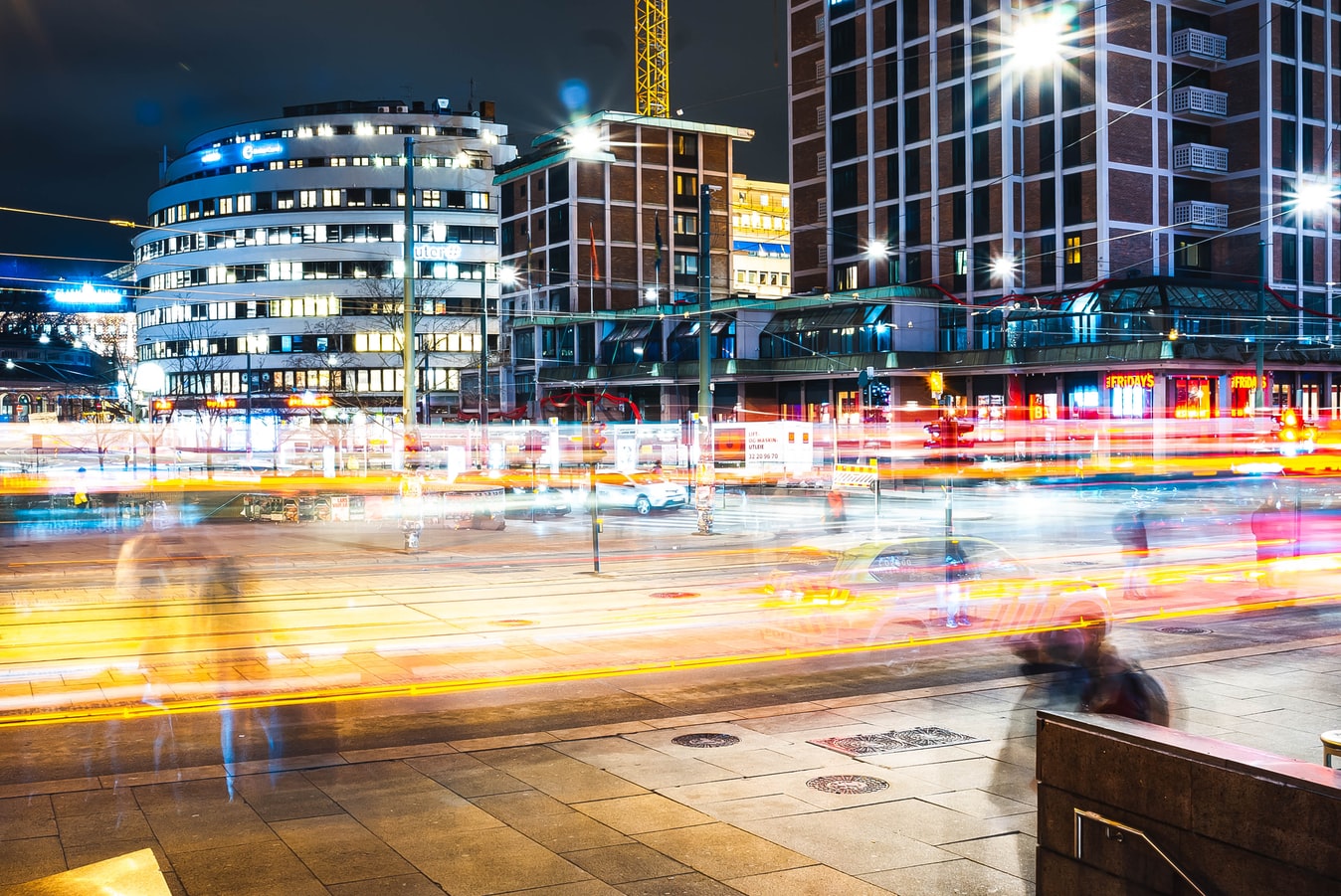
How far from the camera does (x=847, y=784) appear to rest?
337 inches

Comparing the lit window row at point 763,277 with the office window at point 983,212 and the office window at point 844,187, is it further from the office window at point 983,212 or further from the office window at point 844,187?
the office window at point 983,212

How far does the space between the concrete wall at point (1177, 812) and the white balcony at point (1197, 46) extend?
6535cm

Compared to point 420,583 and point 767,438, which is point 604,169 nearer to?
point 767,438

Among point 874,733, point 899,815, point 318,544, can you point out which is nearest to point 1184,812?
point 899,815

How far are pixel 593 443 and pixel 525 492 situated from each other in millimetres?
23086

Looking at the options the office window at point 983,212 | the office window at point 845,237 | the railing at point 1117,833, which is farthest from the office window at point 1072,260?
the railing at point 1117,833

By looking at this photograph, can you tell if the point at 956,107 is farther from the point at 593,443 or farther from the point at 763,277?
the point at 763,277

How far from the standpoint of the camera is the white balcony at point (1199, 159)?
62.2m

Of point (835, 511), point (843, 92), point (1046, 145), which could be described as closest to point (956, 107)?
point (1046, 145)

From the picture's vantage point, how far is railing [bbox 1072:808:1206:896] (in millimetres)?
4363

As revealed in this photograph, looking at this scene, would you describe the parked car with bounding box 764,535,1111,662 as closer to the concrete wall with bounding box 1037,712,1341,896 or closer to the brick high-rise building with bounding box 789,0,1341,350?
the concrete wall with bounding box 1037,712,1341,896

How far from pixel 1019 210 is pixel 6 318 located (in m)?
59.0

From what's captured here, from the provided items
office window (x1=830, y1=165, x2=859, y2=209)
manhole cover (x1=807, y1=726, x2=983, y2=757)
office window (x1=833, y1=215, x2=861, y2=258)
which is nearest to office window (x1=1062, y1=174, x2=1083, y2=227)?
office window (x1=833, y1=215, x2=861, y2=258)

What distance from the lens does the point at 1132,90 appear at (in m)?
59.9
